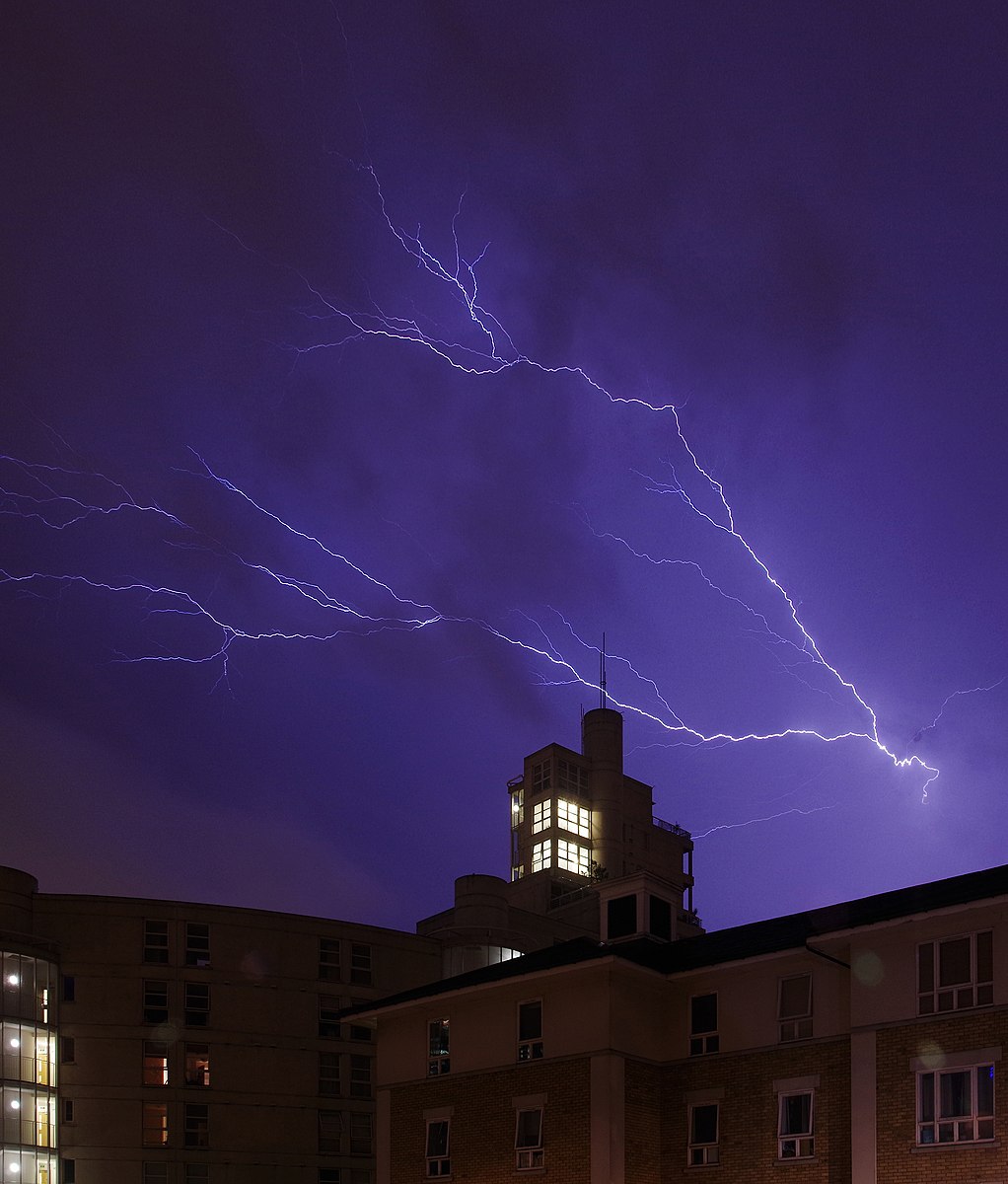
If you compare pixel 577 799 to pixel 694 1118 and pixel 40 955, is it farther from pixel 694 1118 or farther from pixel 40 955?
pixel 694 1118

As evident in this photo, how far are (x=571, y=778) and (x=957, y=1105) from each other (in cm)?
8785

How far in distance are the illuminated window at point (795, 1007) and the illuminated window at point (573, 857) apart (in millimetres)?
81159

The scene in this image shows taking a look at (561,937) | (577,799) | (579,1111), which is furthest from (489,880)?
(579,1111)

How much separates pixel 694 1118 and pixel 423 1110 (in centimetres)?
729

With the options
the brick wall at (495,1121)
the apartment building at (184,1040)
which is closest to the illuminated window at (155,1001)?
the apartment building at (184,1040)

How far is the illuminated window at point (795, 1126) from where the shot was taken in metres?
28.6

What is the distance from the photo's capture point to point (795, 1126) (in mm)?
→ 28938

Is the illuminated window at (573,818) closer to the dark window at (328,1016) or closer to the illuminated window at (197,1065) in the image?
the dark window at (328,1016)

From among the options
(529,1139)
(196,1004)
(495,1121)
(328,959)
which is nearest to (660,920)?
(495,1121)

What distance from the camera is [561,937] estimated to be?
87.0 m

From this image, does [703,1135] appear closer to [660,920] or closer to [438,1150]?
[438,1150]

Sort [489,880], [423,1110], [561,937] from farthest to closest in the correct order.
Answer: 1. [561,937]
2. [489,880]
3. [423,1110]

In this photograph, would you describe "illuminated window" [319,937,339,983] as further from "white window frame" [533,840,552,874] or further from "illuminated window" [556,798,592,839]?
"illuminated window" [556,798,592,839]

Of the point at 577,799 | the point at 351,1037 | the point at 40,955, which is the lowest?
the point at 351,1037
